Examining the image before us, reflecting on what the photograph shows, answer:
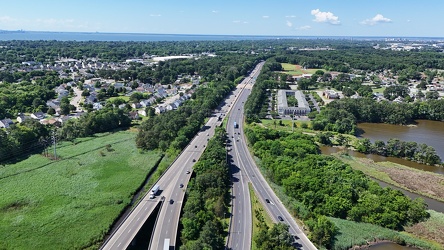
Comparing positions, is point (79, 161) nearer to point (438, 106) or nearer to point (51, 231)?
point (51, 231)

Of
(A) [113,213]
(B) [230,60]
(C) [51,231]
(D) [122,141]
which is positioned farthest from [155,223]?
(B) [230,60]

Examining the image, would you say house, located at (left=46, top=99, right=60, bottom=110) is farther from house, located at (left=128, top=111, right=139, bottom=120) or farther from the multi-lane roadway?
the multi-lane roadway

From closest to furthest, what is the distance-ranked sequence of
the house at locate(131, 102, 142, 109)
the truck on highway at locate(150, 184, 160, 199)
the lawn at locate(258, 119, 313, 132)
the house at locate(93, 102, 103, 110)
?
the truck on highway at locate(150, 184, 160, 199) → the lawn at locate(258, 119, 313, 132) → the house at locate(93, 102, 103, 110) → the house at locate(131, 102, 142, 109)

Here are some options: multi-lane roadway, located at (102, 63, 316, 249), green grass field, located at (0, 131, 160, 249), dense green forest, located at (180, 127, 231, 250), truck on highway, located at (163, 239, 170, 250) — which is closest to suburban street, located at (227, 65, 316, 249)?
multi-lane roadway, located at (102, 63, 316, 249)

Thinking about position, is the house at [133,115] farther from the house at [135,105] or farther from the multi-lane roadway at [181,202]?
the multi-lane roadway at [181,202]

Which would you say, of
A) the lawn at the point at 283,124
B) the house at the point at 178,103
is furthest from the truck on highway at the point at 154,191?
the house at the point at 178,103

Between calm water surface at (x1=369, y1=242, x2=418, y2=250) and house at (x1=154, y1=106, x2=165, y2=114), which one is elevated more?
house at (x1=154, y1=106, x2=165, y2=114)

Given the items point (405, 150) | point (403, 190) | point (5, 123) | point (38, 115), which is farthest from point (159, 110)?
point (403, 190)
